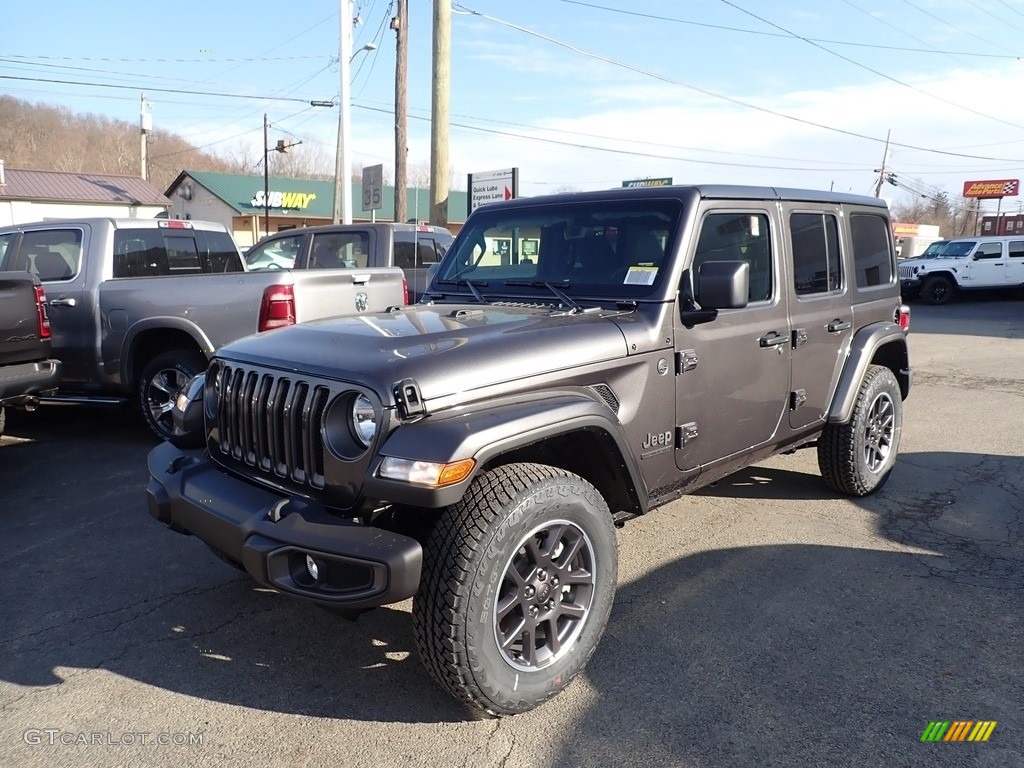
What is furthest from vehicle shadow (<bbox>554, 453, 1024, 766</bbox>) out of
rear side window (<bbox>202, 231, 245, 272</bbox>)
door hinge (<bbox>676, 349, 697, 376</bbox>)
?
rear side window (<bbox>202, 231, 245, 272</bbox>)

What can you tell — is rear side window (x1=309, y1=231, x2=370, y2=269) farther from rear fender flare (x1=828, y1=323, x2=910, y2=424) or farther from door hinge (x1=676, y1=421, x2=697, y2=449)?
door hinge (x1=676, y1=421, x2=697, y2=449)

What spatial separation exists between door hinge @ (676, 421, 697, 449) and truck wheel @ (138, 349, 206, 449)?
14.5 ft

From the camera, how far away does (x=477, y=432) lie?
261cm

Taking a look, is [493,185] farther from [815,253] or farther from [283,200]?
[283,200]

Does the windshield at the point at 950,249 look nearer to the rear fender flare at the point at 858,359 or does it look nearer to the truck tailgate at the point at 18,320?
the rear fender flare at the point at 858,359

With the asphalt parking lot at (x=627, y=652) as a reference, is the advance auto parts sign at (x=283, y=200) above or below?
above

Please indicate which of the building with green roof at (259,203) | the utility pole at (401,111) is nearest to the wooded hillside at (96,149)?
the building with green roof at (259,203)

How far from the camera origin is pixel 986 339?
1445 cm

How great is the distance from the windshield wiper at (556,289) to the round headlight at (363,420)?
125 cm

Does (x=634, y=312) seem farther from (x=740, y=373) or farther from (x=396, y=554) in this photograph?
(x=396, y=554)

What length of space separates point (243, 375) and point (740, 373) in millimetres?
2407

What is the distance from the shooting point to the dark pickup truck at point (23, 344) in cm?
540

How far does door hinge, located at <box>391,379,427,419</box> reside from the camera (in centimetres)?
262

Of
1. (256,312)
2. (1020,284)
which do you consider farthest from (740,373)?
(1020,284)
